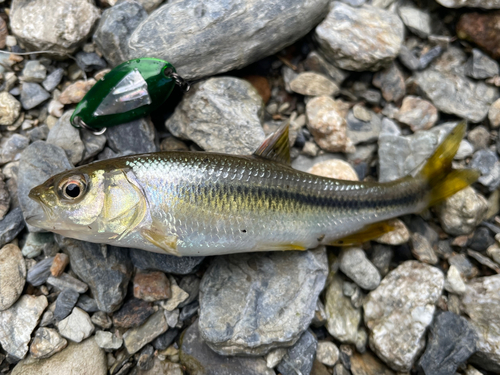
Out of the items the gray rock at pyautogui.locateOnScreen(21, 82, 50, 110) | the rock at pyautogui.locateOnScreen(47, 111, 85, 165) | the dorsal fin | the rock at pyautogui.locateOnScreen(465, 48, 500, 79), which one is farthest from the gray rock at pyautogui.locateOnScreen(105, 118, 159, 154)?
the rock at pyautogui.locateOnScreen(465, 48, 500, 79)

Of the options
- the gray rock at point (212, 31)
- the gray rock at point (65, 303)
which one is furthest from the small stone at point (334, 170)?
the gray rock at point (65, 303)

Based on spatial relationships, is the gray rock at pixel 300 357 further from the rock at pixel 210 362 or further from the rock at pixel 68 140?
the rock at pixel 68 140

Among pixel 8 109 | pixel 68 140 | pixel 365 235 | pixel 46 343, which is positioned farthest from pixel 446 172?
pixel 8 109

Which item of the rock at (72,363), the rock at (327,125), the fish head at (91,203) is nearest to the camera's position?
the fish head at (91,203)

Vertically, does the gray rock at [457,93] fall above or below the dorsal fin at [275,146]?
below

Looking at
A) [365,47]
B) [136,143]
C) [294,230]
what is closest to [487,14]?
[365,47]

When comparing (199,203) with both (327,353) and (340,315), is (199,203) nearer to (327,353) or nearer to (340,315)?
(340,315)

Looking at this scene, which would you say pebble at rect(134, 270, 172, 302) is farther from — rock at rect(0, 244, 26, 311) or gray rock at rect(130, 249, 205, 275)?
Answer: rock at rect(0, 244, 26, 311)
